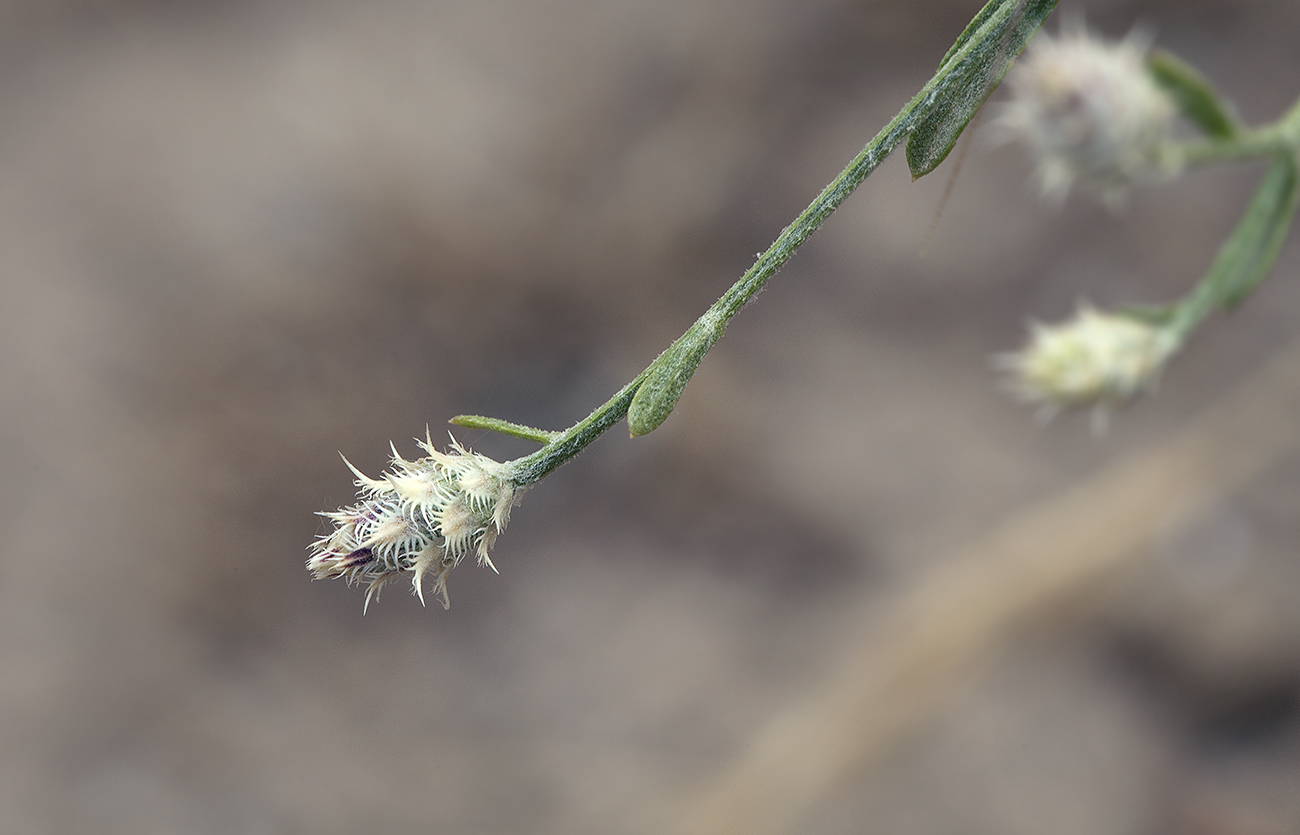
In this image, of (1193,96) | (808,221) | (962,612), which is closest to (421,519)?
(808,221)

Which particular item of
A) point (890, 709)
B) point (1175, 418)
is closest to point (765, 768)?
point (890, 709)

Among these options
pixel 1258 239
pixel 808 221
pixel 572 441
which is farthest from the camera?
pixel 572 441

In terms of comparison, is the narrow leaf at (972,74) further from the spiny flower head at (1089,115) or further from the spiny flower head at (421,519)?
the spiny flower head at (421,519)

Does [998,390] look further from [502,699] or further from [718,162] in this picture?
[502,699]

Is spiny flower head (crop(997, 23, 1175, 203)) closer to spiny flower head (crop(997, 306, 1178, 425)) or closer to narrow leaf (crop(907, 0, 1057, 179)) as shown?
spiny flower head (crop(997, 306, 1178, 425))

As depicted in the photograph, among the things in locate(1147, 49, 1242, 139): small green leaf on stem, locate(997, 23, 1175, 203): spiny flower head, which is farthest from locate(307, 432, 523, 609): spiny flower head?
locate(1147, 49, 1242, 139): small green leaf on stem

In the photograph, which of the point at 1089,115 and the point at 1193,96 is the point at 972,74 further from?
the point at 1089,115
